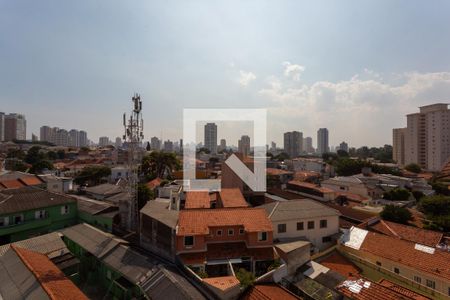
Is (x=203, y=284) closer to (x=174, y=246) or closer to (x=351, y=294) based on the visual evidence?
(x=174, y=246)

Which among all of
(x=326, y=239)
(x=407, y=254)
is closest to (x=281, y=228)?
(x=326, y=239)

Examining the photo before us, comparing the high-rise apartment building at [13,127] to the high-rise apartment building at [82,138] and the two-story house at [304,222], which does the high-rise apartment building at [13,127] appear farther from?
the two-story house at [304,222]

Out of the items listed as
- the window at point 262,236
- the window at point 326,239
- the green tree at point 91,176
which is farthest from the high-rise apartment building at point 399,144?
the green tree at point 91,176

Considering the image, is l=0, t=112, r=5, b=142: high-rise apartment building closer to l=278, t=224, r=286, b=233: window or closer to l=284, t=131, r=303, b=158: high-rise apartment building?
l=284, t=131, r=303, b=158: high-rise apartment building

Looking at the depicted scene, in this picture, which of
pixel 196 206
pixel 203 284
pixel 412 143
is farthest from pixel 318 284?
pixel 412 143

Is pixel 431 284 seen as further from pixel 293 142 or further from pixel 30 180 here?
pixel 293 142

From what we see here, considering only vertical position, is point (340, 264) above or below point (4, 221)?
below

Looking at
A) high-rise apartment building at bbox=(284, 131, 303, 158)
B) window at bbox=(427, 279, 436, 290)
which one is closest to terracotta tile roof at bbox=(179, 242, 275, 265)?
window at bbox=(427, 279, 436, 290)
